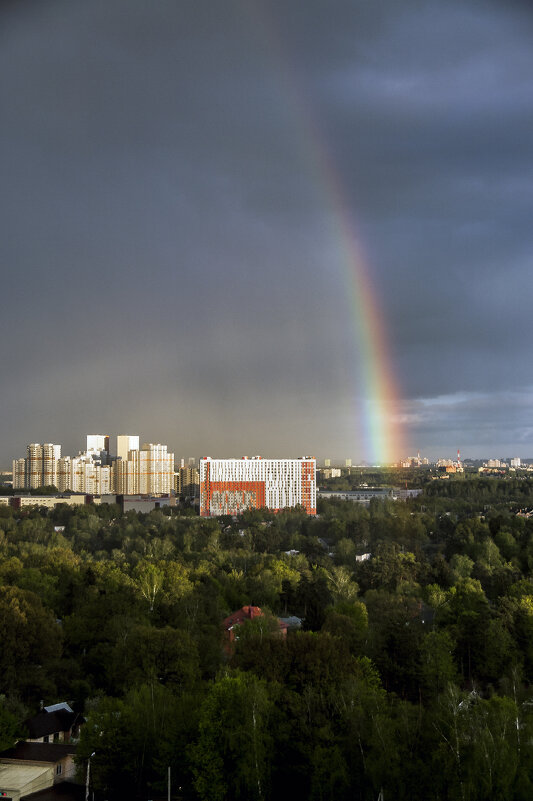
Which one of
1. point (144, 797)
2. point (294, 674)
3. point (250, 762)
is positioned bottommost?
point (144, 797)

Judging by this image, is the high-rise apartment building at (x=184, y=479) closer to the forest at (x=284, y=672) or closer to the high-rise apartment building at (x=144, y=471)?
the high-rise apartment building at (x=144, y=471)

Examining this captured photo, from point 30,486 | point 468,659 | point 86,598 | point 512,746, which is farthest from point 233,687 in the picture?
point 30,486

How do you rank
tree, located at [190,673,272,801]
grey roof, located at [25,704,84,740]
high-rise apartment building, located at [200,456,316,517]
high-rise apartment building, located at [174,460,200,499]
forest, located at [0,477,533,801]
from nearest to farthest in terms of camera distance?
forest, located at [0,477,533,801], tree, located at [190,673,272,801], grey roof, located at [25,704,84,740], high-rise apartment building, located at [200,456,316,517], high-rise apartment building, located at [174,460,200,499]

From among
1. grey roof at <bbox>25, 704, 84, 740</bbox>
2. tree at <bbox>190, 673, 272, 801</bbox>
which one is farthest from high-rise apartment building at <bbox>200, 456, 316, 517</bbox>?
tree at <bbox>190, 673, 272, 801</bbox>

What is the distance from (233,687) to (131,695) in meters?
1.28

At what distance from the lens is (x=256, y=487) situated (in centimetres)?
4306

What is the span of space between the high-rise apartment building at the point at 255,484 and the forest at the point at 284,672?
886 inches

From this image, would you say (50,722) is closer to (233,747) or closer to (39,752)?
(39,752)

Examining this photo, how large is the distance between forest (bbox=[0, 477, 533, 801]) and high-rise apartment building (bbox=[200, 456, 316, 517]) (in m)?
22.5

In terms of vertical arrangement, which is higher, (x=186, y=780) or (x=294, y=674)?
(x=294, y=674)

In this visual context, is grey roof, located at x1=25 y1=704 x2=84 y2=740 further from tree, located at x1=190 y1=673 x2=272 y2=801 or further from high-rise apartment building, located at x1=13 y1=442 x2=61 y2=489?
high-rise apartment building, located at x1=13 y1=442 x2=61 y2=489

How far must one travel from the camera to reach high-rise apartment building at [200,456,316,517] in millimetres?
42219

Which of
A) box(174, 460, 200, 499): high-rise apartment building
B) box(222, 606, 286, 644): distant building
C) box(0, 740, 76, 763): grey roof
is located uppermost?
box(174, 460, 200, 499): high-rise apartment building

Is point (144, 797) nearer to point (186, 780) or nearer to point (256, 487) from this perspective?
point (186, 780)
